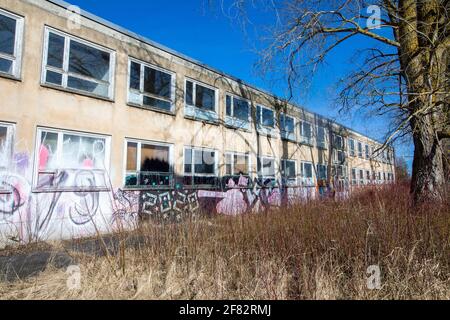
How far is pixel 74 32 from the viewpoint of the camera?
8617 millimetres

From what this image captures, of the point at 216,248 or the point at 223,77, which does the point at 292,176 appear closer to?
the point at 223,77

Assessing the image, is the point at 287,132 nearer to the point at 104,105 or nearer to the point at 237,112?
the point at 237,112

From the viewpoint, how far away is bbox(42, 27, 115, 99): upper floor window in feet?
26.6

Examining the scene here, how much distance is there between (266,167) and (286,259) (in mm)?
12553

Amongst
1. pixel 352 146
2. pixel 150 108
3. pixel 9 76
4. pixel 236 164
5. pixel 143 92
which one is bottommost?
pixel 236 164

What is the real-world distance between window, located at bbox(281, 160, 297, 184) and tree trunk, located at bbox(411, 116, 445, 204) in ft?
34.2

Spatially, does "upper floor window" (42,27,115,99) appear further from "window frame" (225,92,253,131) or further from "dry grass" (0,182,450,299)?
"window frame" (225,92,253,131)

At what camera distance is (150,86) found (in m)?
10.8

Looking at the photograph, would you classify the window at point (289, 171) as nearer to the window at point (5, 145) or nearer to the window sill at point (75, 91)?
the window sill at point (75, 91)

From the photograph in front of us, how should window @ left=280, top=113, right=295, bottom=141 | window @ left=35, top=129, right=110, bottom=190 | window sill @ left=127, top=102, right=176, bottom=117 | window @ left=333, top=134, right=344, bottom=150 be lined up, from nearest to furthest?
window @ left=35, top=129, right=110, bottom=190 → window sill @ left=127, top=102, right=176, bottom=117 → window @ left=280, top=113, right=295, bottom=141 → window @ left=333, top=134, right=344, bottom=150

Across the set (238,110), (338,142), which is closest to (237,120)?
(238,110)

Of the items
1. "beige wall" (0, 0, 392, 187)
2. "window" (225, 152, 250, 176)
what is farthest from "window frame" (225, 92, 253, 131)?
"window" (225, 152, 250, 176)

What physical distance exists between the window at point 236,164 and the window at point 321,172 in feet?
31.4
